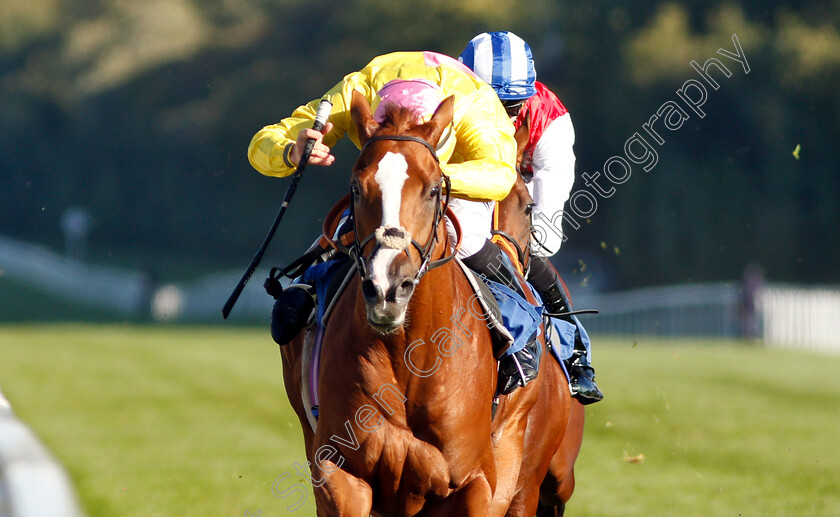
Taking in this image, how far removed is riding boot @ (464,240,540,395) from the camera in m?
4.18

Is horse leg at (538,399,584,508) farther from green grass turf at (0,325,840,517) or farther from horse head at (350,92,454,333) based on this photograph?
horse head at (350,92,454,333)

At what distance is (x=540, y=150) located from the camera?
559cm

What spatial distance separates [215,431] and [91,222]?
33933 millimetres

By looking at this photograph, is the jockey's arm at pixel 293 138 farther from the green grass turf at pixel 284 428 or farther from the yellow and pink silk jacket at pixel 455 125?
the green grass turf at pixel 284 428

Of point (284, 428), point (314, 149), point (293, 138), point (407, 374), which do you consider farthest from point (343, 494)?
point (284, 428)

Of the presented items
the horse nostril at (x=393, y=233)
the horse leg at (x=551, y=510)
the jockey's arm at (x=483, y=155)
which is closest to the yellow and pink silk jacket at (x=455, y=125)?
the jockey's arm at (x=483, y=155)

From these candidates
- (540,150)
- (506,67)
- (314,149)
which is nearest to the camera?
(314,149)

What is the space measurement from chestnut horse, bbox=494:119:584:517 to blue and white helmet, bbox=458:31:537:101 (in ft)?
0.67

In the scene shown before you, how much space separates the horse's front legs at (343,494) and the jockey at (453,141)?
74 centimetres

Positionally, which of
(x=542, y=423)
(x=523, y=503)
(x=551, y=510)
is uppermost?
Answer: (x=542, y=423)

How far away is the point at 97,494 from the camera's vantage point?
7363 mm

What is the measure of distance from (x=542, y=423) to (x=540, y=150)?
1538mm

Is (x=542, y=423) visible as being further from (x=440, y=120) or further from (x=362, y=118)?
(x=362, y=118)

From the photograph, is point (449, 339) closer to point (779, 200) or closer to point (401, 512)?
point (401, 512)
